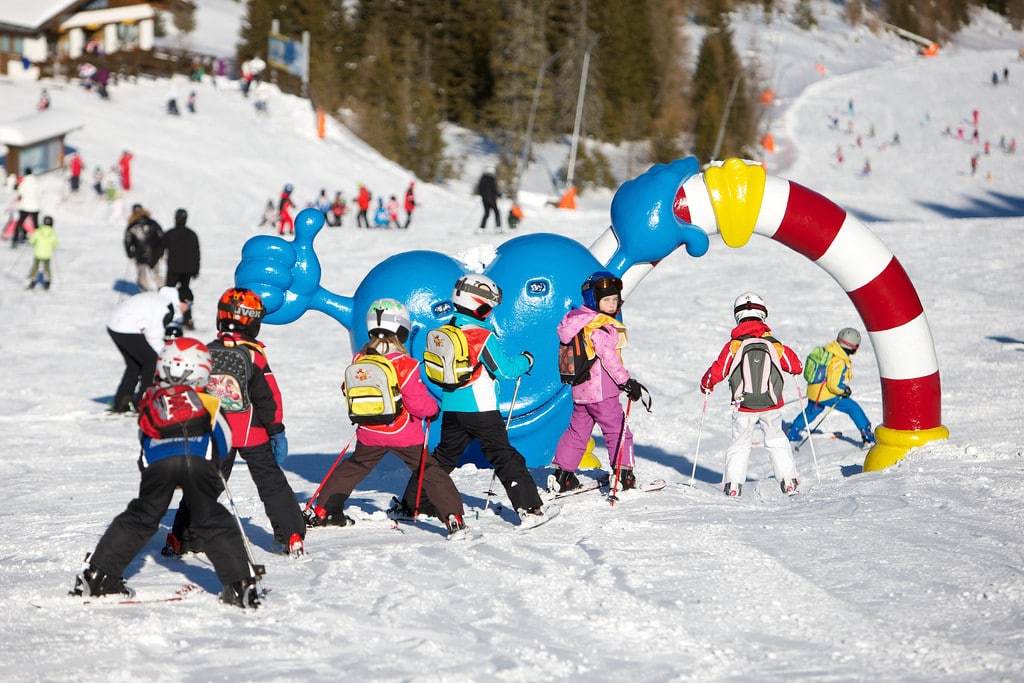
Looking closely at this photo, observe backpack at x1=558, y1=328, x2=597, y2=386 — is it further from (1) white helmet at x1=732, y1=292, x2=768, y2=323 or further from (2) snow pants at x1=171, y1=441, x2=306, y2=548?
(2) snow pants at x1=171, y1=441, x2=306, y2=548

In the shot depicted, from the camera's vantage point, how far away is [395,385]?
20.0 ft

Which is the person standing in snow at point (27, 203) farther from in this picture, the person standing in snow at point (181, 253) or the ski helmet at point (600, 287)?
the ski helmet at point (600, 287)

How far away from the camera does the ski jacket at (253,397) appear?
18.7ft

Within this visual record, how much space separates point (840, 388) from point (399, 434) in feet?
17.4

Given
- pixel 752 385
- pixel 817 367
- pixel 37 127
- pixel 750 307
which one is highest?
pixel 37 127

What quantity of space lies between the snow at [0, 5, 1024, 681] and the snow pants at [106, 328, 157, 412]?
0.36m

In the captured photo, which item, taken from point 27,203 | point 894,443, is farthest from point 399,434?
point 27,203

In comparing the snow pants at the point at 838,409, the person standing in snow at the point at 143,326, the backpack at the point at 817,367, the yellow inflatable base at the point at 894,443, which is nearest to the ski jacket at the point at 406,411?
the yellow inflatable base at the point at 894,443

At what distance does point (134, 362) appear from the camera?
10.8 metres

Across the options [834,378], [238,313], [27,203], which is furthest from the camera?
[27,203]

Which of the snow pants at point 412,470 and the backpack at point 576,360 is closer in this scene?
the snow pants at point 412,470

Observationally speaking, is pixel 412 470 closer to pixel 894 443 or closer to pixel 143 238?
pixel 894 443

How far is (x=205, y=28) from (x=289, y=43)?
120 ft

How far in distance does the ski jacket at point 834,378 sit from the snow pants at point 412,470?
16.3 feet
